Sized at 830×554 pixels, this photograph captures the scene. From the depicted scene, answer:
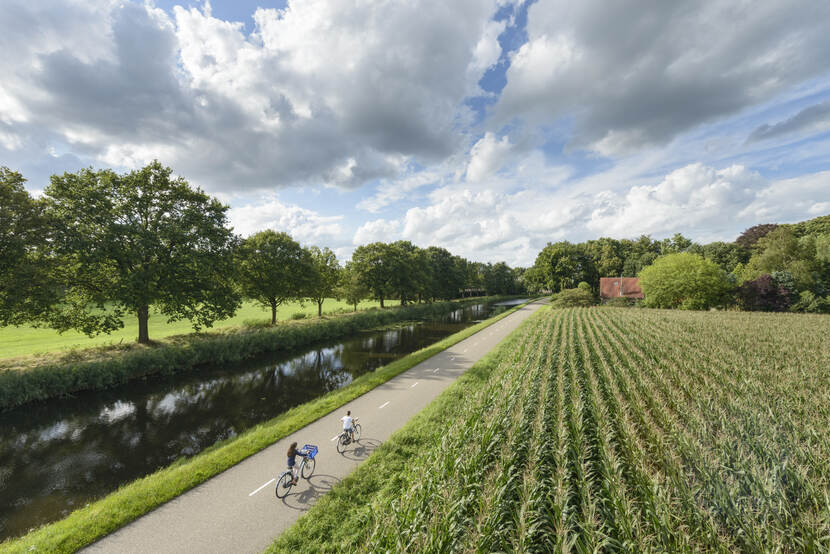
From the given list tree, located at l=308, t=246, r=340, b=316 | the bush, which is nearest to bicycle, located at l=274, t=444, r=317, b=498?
tree, located at l=308, t=246, r=340, b=316

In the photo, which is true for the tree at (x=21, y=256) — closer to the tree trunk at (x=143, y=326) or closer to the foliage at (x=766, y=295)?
the tree trunk at (x=143, y=326)

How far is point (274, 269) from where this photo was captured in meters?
36.1

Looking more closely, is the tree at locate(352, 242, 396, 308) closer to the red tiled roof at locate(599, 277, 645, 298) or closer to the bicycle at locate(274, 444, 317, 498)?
the bicycle at locate(274, 444, 317, 498)

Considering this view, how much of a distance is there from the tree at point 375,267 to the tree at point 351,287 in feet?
1.87

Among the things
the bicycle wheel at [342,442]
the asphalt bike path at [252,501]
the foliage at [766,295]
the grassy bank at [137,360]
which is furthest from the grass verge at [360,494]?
the foliage at [766,295]

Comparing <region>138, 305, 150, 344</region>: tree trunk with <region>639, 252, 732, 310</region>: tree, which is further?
<region>639, 252, 732, 310</region>: tree

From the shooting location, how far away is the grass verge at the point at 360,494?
6.35 m

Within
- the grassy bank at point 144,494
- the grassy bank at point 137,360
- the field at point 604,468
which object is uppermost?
the grassy bank at point 137,360

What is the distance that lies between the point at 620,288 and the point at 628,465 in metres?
69.7

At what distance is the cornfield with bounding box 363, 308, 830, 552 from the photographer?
Result: 4797mm

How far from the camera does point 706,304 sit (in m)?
45.6

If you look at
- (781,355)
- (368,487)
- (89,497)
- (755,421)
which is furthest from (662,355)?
(89,497)

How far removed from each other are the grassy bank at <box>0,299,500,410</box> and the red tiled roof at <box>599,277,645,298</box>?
61578 mm

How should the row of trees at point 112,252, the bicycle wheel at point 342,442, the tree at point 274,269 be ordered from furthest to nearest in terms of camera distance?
the tree at point 274,269
the row of trees at point 112,252
the bicycle wheel at point 342,442
